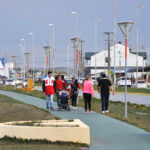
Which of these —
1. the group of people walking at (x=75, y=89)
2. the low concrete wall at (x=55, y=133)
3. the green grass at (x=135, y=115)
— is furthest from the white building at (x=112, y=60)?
the low concrete wall at (x=55, y=133)

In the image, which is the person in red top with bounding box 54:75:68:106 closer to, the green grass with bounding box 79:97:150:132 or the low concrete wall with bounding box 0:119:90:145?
the green grass with bounding box 79:97:150:132

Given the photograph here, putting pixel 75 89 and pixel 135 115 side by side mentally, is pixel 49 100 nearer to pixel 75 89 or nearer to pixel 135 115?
pixel 75 89

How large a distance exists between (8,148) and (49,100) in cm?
1163

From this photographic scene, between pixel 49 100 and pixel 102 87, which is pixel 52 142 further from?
pixel 49 100


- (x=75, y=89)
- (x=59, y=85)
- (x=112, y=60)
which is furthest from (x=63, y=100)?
(x=112, y=60)

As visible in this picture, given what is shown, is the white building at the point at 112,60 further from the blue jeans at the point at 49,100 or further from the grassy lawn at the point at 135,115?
the blue jeans at the point at 49,100

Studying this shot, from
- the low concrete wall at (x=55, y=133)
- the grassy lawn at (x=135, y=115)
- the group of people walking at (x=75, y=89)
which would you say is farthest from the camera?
the group of people walking at (x=75, y=89)

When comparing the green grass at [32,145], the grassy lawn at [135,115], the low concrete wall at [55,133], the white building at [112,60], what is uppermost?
the white building at [112,60]

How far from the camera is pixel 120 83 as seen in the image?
253 feet

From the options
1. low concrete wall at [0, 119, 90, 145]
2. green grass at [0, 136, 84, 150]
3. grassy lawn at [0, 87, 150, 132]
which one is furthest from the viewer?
grassy lawn at [0, 87, 150, 132]

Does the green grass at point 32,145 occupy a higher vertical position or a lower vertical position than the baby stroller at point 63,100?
lower

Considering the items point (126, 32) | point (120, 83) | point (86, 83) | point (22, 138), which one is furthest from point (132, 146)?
point (120, 83)

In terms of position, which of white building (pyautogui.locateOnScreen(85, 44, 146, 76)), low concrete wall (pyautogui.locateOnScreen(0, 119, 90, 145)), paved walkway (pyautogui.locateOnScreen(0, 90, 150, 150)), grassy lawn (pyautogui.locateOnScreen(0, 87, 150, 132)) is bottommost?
grassy lawn (pyautogui.locateOnScreen(0, 87, 150, 132))

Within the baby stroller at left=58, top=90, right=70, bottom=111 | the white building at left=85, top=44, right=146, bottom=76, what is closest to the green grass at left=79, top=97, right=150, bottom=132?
the baby stroller at left=58, top=90, right=70, bottom=111
